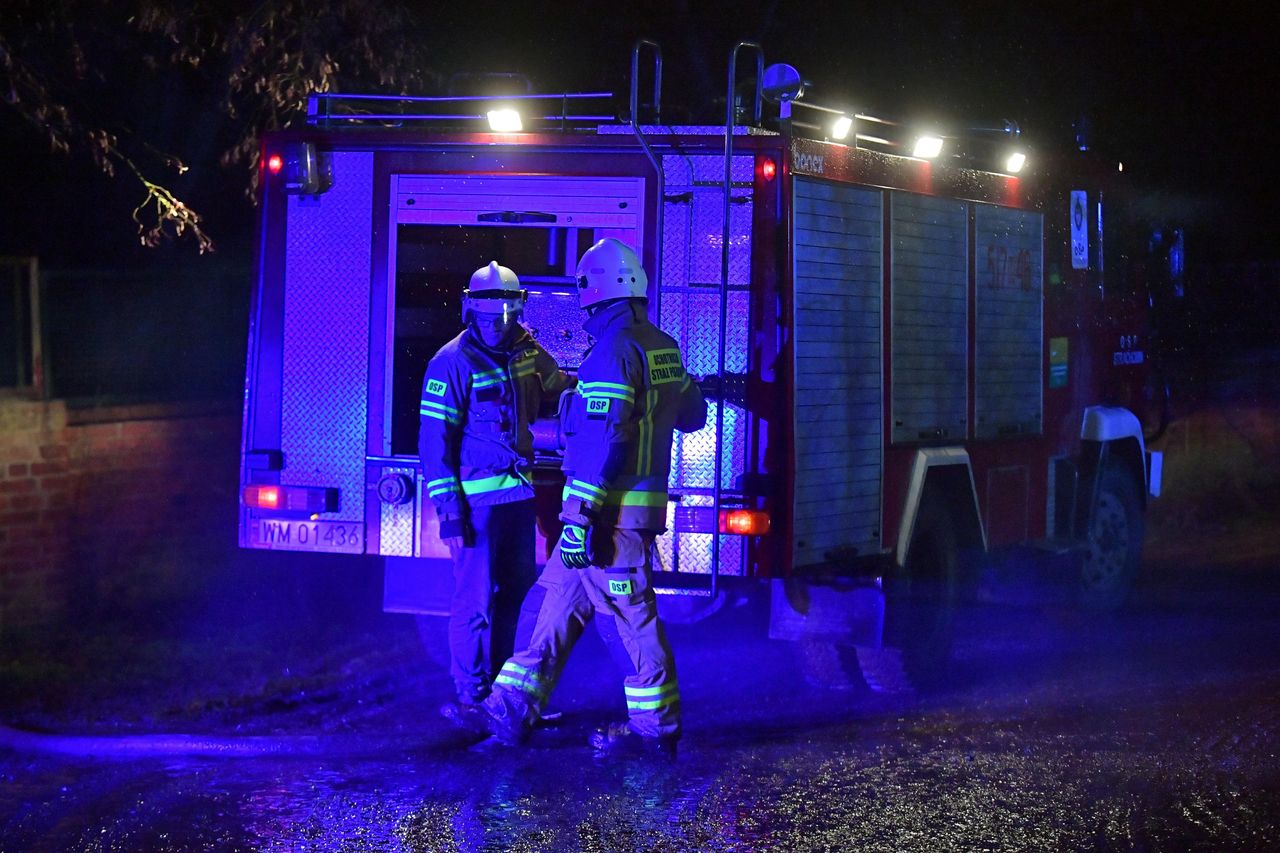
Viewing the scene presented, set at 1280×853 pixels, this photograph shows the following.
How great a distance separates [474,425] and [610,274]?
0.91 m

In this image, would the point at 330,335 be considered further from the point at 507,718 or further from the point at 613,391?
the point at 507,718

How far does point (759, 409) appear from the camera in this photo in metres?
6.77

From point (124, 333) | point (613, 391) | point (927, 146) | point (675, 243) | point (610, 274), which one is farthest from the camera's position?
point (124, 333)

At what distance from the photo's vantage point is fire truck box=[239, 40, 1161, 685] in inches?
267

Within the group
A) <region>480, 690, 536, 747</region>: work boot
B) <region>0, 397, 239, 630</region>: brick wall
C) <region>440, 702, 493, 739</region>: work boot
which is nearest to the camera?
<region>480, 690, 536, 747</region>: work boot

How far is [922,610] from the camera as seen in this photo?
26.2 feet

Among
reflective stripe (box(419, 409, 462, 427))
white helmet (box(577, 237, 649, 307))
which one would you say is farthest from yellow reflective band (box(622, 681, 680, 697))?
white helmet (box(577, 237, 649, 307))

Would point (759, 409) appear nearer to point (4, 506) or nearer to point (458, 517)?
point (458, 517)

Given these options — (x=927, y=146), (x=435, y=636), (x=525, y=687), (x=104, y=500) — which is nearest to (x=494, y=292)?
(x=525, y=687)

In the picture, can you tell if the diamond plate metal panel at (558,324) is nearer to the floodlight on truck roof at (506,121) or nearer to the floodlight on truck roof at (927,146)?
the floodlight on truck roof at (506,121)

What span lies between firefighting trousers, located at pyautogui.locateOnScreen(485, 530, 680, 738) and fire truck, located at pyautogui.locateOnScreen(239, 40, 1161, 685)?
51 centimetres

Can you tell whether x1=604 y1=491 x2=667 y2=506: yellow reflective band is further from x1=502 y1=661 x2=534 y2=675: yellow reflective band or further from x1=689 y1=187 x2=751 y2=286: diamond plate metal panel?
x1=689 y1=187 x2=751 y2=286: diamond plate metal panel

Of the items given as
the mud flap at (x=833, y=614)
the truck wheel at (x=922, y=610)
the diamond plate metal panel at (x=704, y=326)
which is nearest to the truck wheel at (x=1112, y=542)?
the truck wheel at (x=922, y=610)

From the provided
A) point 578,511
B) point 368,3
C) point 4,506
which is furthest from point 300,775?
point 368,3
